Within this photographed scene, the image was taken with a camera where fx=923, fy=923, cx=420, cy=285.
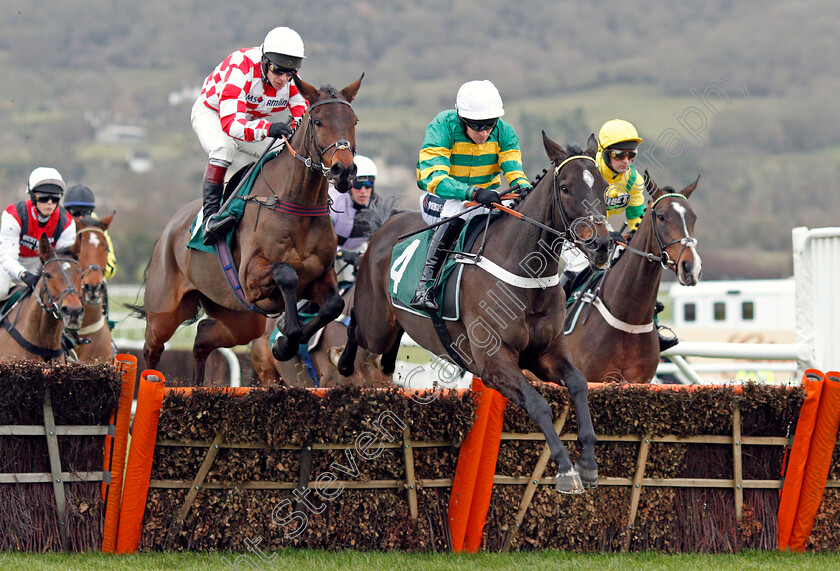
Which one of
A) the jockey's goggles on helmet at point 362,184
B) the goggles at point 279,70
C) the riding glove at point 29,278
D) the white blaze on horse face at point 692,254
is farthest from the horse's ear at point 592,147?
the riding glove at point 29,278

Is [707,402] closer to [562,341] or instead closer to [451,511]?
[562,341]

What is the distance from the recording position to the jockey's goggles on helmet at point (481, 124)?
17.4 ft

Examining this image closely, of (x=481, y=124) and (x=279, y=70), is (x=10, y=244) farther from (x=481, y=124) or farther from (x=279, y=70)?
(x=481, y=124)

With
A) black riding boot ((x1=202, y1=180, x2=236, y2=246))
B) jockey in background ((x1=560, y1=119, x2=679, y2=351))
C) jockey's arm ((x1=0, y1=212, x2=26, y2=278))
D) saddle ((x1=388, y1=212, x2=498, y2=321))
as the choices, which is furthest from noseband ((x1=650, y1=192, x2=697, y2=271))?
jockey's arm ((x1=0, y1=212, x2=26, y2=278))

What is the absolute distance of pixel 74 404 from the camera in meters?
4.73

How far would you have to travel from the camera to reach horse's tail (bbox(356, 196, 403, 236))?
734 cm

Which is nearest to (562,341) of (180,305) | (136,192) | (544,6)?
(180,305)

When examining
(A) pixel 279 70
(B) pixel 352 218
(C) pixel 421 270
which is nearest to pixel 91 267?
(B) pixel 352 218

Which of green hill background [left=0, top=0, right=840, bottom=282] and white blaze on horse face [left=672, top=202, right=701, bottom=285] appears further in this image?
green hill background [left=0, top=0, right=840, bottom=282]

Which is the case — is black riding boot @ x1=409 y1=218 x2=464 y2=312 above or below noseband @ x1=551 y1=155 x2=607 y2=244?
below

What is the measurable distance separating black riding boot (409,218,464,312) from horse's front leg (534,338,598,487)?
72 cm

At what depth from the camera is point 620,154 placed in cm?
668

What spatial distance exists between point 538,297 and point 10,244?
490cm

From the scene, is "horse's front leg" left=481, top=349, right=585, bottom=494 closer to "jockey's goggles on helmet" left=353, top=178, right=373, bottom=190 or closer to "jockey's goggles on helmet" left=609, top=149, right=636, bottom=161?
"jockey's goggles on helmet" left=609, top=149, right=636, bottom=161
